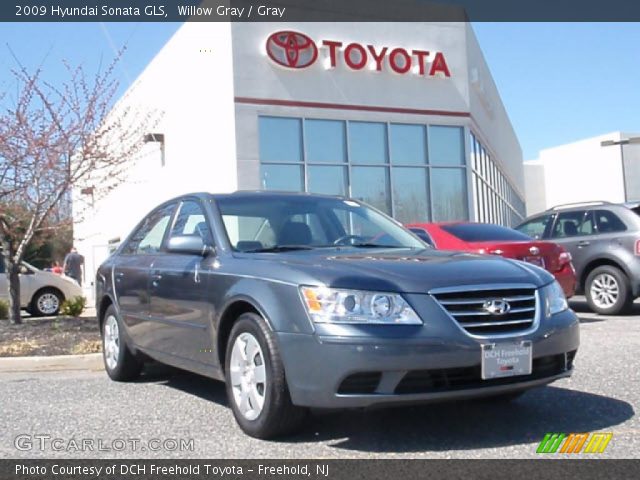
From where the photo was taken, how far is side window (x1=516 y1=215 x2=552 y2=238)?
1216 cm

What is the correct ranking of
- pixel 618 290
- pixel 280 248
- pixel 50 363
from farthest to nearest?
pixel 618 290, pixel 50 363, pixel 280 248

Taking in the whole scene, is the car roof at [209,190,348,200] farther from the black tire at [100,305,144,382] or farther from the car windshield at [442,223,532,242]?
the car windshield at [442,223,532,242]

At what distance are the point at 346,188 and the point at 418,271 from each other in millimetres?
13658

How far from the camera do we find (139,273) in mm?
6203

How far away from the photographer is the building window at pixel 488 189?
20923 mm

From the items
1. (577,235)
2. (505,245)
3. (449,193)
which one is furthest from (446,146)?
(505,245)

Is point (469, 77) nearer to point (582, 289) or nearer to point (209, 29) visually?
point (209, 29)

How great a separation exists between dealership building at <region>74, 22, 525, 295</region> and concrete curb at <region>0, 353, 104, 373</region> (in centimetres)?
782

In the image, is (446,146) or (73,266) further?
(73,266)

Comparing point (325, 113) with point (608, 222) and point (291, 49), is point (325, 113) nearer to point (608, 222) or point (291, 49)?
point (291, 49)

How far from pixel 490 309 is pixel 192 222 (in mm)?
2524

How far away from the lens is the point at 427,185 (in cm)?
1900

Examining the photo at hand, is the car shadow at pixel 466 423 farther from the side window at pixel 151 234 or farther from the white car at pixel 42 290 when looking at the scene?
the white car at pixel 42 290

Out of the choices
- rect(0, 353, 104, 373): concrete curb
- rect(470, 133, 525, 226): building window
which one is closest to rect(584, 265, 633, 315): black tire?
rect(0, 353, 104, 373): concrete curb
